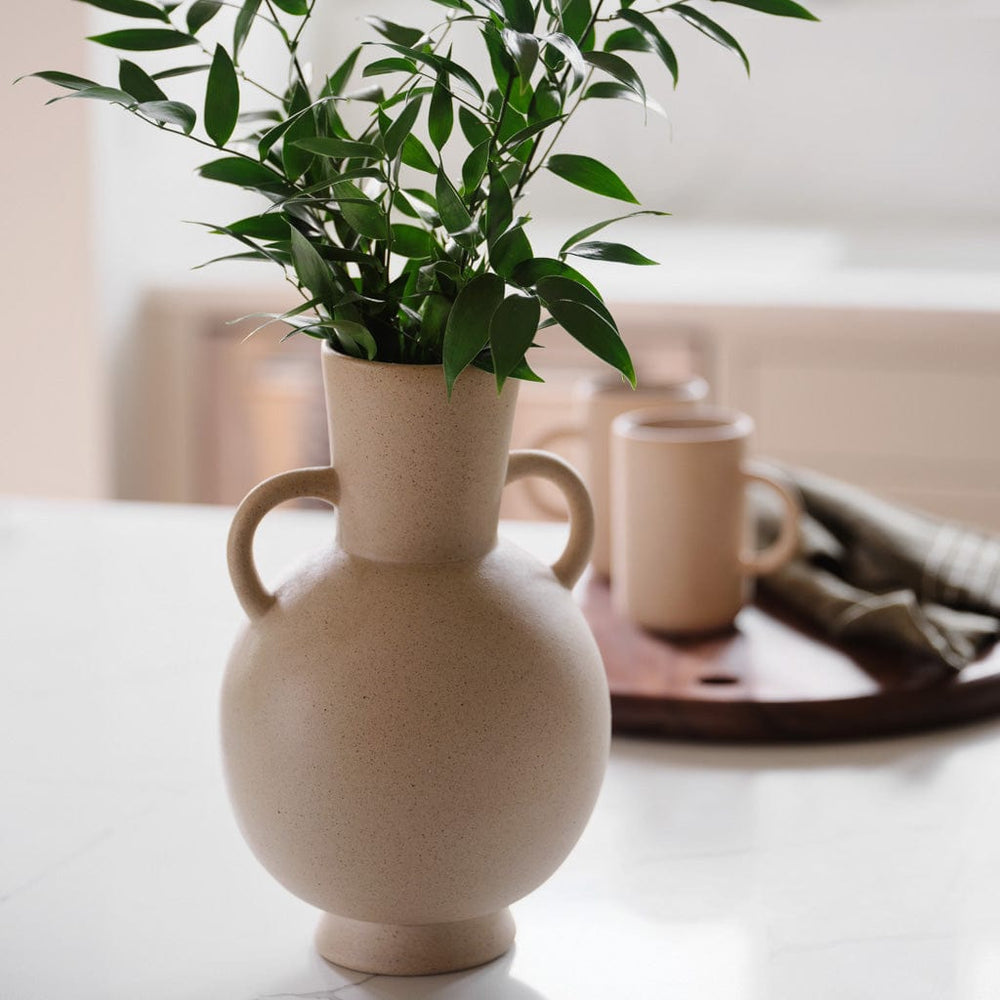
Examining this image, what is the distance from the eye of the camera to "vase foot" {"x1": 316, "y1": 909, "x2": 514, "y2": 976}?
671 millimetres

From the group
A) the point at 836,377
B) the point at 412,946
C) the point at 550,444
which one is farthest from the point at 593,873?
the point at 836,377

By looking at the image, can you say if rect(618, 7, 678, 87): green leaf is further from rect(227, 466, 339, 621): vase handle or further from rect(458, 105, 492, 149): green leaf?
rect(227, 466, 339, 621): vase handle

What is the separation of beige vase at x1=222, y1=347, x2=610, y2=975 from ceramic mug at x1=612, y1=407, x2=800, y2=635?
1.53ft

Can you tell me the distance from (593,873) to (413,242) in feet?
1.23

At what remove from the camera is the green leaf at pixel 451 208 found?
54cm

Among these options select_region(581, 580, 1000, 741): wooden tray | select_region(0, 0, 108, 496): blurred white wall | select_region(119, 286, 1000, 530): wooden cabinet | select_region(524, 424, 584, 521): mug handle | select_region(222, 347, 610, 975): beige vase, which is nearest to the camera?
select_region(222, 347, 610, 975): beige vase

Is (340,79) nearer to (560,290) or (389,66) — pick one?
(389,66)

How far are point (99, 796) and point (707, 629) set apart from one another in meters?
0.49

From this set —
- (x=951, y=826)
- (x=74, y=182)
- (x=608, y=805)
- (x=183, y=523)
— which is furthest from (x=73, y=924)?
(x=74, y=182)

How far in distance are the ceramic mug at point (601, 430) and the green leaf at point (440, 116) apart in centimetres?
68

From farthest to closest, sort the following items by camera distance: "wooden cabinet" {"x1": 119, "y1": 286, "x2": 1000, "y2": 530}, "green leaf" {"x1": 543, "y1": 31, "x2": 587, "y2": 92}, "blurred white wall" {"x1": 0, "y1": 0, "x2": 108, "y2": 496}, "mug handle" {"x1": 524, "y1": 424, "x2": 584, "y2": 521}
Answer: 1. "blurred white wall" {"x1": 0, "y1": 0, "x2": 108, "y2": 496}
2. "wooden cabinet" {"x1": 119, "y1": 286, "x2": 1000, "y2": 530}
3. "mug handle" {"x1": 524, "y1": 424, "x2": 584, "y2": 521}
4. "green leaf" {"x1": 543, "y1": 31, "x2": 587, "y2": 92}

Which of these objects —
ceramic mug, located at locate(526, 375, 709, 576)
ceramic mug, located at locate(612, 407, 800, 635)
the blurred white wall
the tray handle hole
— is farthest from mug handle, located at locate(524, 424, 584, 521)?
the blurred white wall

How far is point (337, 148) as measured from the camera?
55cm

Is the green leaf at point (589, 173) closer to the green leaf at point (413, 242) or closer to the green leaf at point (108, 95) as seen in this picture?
the green leaf at point (413, 242)
